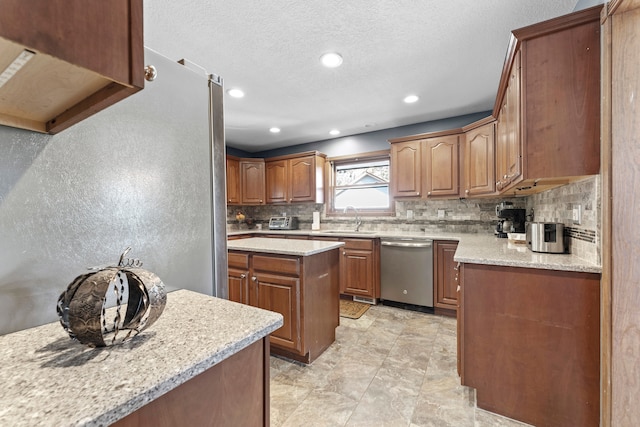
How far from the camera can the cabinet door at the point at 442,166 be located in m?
3.29

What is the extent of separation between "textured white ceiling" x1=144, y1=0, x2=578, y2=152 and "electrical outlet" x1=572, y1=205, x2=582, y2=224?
126cm

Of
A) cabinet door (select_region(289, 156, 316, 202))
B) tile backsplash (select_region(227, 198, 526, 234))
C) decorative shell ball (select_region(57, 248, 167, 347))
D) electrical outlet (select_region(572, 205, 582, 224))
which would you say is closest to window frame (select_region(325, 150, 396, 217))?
tile backsplash (select_region(227, 198, 526, 234))

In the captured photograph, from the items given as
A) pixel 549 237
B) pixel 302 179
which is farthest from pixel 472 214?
pixel 302 179

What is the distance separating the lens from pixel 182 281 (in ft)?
3.38

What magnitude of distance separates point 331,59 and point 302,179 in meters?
2.44

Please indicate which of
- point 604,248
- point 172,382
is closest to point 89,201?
point 172,382

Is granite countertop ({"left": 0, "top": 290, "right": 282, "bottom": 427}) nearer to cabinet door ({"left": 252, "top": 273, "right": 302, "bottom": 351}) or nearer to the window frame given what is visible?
cabinet door ({"left": 252, "top": 273, "right": 302, "bottom": 351})

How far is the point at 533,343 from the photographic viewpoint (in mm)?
1485

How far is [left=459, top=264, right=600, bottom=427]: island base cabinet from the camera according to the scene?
1.37 meters

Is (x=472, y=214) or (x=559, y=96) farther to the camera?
(x=472, y=214)

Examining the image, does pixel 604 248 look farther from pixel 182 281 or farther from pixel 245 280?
Answer: pixel 245 280

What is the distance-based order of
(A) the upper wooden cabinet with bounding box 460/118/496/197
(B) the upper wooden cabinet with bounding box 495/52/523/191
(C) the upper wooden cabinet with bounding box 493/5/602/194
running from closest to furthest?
(C) the upper wooden cabinet with bounding box 493/5/602/194, (B) the upper wooden cabinet with bounding box 495/52/523/191, (A) the upper wooden cabinet with bounding box 460/118/496/197

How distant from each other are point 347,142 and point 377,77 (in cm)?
192

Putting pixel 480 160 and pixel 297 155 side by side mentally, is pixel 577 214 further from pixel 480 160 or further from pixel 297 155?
pixel 297 155
